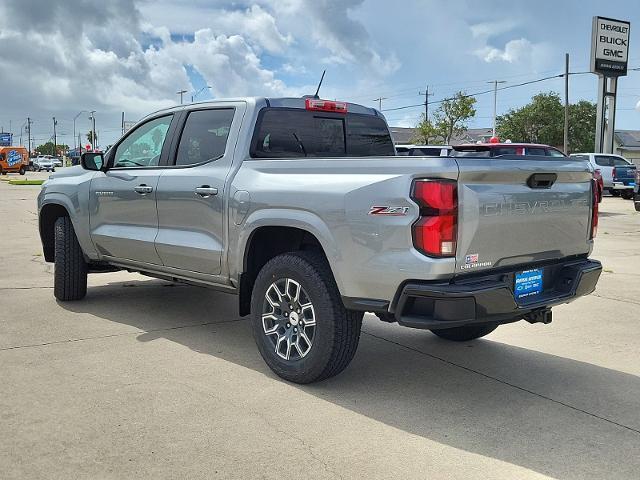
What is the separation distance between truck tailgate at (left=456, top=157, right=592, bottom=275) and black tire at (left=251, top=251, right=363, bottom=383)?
829 millimetres

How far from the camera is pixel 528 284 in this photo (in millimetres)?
3975

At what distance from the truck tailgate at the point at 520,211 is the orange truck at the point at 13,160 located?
5945 cm

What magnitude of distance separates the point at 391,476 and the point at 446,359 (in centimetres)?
198

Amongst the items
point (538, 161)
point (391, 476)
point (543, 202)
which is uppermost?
point (538, 161)

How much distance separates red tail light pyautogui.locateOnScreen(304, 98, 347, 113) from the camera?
510 cm

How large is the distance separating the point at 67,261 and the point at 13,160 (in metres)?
56.2

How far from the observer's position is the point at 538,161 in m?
3.99

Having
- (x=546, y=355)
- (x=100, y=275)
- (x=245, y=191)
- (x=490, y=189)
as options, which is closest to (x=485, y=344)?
(x=546, y=355)

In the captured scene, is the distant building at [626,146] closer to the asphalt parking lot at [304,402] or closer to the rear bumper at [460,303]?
the asphalt parking lot at [304,402]

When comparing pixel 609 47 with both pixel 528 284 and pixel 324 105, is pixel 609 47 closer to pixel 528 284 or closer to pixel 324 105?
pixel 324 105

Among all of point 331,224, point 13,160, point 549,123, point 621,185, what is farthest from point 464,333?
point 549,123

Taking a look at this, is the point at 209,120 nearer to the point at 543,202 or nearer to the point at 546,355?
the point at 543,202

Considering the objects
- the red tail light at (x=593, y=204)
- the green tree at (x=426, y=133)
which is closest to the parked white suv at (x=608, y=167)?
the red tail light at (x=593, y=204)

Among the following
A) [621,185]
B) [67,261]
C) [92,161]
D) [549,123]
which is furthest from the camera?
[549,123]
